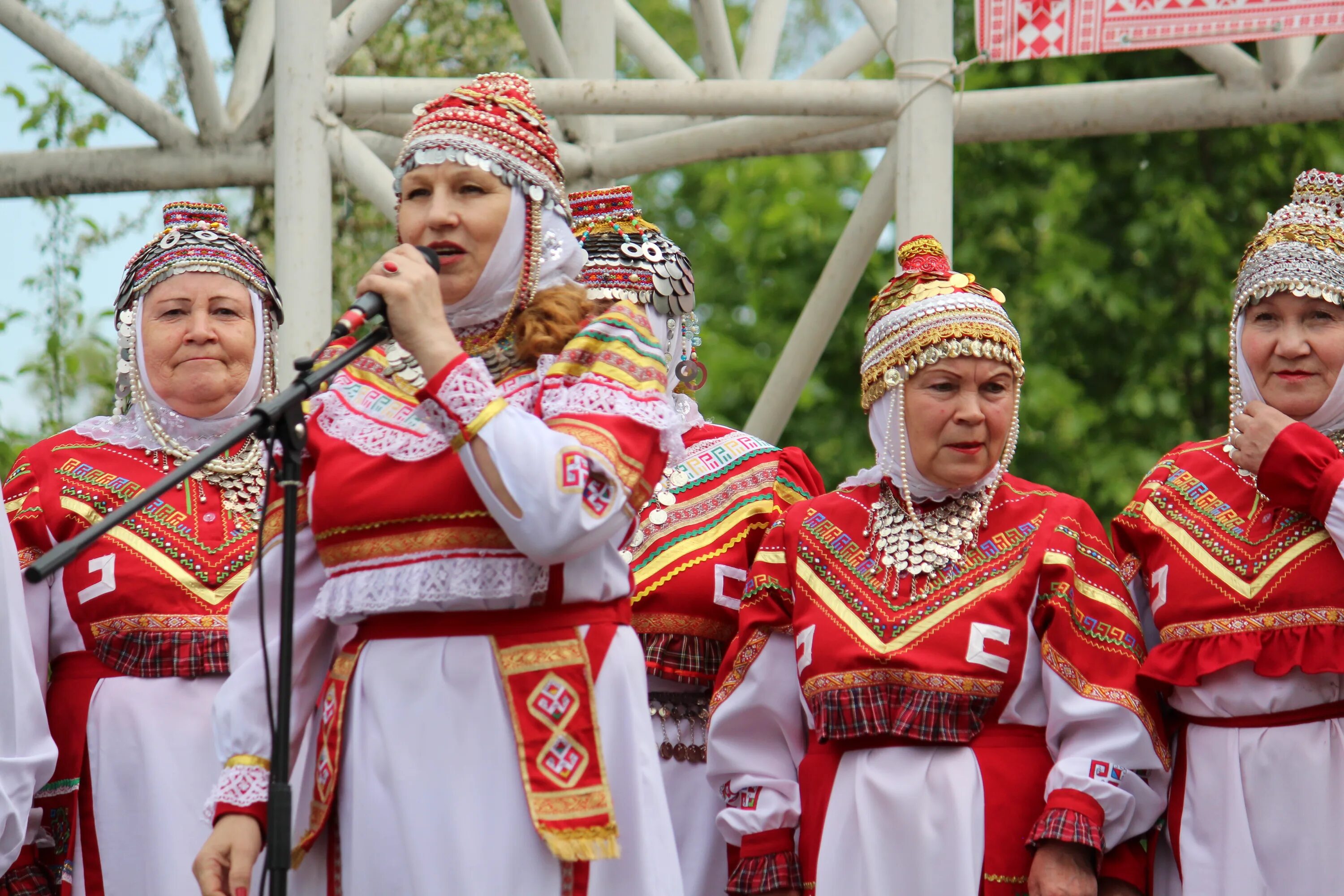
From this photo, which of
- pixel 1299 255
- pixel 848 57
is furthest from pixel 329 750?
pixel 848 57

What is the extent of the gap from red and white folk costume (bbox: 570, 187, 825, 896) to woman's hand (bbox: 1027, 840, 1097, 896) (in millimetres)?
860

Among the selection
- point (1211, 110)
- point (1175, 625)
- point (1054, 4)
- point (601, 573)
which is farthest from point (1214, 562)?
point (1211, 110)

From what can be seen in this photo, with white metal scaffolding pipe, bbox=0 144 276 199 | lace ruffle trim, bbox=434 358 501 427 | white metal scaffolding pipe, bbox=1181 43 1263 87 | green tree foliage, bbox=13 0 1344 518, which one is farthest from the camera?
green tree foliage, bbox=13 0 1344 518

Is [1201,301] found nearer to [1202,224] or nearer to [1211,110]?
[1202,224]

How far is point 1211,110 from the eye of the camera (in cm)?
649

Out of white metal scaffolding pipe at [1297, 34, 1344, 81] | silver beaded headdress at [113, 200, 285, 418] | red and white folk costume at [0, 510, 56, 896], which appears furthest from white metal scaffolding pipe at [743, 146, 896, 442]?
red and white folk costume at [0, 510, 56, 896]

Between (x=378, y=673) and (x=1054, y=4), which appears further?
(x=1054, y=4)

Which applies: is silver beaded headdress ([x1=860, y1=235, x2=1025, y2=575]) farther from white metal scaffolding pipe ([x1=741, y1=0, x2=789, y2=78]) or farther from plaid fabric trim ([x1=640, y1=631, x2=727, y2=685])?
white metal scaffolding pipe ([x1=741, y1=0, x2=789, y2=78])

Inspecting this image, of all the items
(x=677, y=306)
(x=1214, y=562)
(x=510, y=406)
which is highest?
(x=677, y=306)

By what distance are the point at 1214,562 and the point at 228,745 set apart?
202cm

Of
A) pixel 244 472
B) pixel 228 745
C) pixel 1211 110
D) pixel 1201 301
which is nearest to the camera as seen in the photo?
pixel 228 745

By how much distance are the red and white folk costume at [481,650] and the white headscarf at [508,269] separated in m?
0.03

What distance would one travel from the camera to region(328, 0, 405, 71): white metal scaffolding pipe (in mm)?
5930

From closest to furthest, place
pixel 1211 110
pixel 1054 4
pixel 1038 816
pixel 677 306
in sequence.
Result: pixel 1038 816 → pixel 677 306 → pixel 1054 4 → pixel 1211 110
